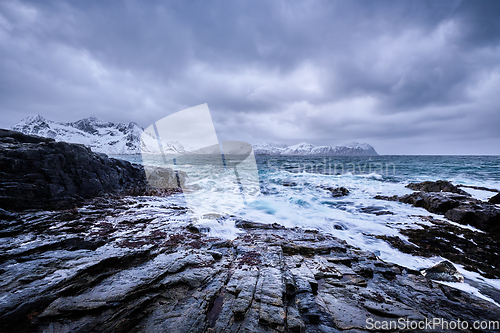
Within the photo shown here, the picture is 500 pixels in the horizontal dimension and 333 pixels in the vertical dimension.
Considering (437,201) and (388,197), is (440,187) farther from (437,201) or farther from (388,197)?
(437,201)

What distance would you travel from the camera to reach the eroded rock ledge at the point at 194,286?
311 cm

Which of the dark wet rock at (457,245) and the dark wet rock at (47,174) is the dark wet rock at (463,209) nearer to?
the dark wet rock at (457,245)

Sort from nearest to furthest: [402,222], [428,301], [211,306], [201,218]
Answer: [211,306]
[428,301]
[201,218]
[402,222]

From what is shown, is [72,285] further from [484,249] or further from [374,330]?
[484,249]

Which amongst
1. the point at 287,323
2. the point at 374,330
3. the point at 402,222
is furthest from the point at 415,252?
the point at 287,323

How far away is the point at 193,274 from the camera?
440 centimetres

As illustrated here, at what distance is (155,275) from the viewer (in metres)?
4.19

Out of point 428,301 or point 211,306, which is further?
point 428,301

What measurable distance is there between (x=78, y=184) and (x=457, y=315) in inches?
609

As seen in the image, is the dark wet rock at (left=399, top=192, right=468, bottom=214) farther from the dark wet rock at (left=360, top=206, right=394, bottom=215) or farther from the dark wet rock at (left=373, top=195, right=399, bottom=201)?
the dark wet rock at (left=360, top=206, right=394, bottom=215)

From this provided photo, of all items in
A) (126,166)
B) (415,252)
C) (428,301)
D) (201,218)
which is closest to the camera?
(428,301)

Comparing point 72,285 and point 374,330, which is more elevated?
point 72,285

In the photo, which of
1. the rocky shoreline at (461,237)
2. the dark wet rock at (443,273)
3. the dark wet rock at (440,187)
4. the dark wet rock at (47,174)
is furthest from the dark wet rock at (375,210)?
the dark wet rock at (47,174)

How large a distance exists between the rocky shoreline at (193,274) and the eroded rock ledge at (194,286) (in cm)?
2
